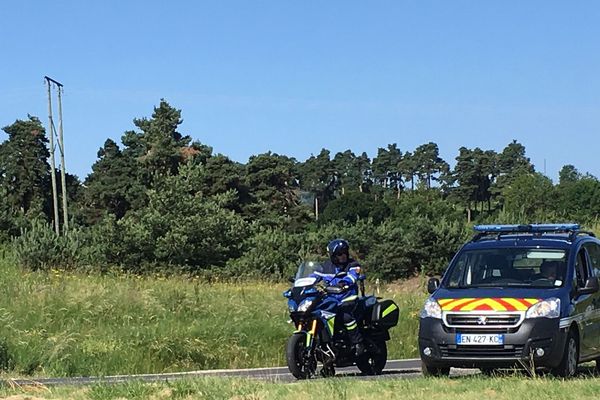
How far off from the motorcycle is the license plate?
212 cm

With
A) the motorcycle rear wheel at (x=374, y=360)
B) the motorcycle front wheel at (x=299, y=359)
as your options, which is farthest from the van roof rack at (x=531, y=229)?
the motorcycle front wheel at (x=299, y=359)

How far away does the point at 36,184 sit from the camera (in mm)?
94625

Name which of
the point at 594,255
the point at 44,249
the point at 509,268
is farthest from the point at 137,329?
the point at 44,249

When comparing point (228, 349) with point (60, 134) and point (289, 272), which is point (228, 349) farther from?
point (60, 134)

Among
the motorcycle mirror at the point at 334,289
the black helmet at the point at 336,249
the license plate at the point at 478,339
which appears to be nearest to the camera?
the license plate at the point at 478,339

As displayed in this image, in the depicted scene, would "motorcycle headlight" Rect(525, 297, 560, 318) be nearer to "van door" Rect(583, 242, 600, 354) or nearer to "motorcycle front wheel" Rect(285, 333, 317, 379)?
"van door" Rect(583, 242, 600, 354)

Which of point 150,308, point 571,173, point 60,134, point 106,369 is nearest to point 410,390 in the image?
point 106,369

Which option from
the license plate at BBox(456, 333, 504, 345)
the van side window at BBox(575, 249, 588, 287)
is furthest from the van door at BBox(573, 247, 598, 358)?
the license plate at BBox(456, 333, 504, 345)

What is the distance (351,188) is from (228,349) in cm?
15148

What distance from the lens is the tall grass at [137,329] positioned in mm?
15805

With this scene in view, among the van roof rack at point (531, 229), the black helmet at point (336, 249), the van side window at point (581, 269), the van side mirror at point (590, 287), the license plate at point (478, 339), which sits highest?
the van roof rack at point (531, 229)

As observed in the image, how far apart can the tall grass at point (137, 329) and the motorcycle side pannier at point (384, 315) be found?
4723 millimetres

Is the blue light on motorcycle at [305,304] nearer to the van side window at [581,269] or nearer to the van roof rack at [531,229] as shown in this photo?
the van roof rack at [531,229]

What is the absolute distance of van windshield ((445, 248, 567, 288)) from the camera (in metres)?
11.8
